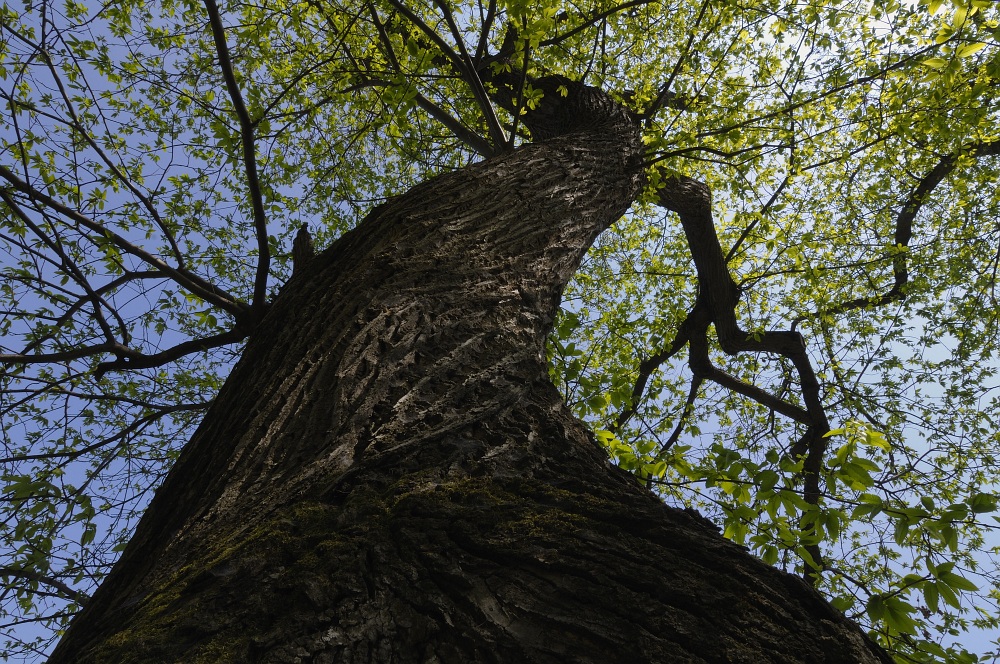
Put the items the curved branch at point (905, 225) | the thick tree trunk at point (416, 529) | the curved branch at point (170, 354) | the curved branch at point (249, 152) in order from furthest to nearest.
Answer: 1. the curved branch at point (905, 225)
2. the curved branch at point (170, 354)
3. the curved branch at point (249, 152)
4. the thick tree trunk at point (416, 529)

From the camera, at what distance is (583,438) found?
1.80m

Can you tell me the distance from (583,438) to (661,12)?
20.6 feet

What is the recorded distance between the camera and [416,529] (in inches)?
48.8

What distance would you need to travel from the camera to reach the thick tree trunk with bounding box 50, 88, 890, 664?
40.4 inches

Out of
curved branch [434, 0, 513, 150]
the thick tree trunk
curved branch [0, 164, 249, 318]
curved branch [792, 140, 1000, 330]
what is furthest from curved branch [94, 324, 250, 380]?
curved branch [792, 140, 1000, 330]

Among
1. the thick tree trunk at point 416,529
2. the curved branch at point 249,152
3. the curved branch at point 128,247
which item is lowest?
the thick tree trunk at point 416,529

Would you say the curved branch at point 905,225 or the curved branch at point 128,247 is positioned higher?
the curved branch at point 905,225

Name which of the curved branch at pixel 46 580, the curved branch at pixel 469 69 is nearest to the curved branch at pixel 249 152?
the curved branch at pixel 469 69

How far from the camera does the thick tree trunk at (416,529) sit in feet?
3.37

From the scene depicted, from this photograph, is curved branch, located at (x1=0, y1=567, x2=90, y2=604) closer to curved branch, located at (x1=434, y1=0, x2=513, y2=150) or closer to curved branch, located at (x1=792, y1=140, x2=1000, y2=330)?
curved branch, located at (x1=434, y1=0, x2=513, y2=150)

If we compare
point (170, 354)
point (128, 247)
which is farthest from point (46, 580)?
point (128, 247)

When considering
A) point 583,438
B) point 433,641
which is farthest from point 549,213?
point 433,641

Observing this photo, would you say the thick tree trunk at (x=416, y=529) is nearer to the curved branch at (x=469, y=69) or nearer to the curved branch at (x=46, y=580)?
the curved branch at (x=469, y=69)

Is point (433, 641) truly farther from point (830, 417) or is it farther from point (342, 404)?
point (830, 417)
